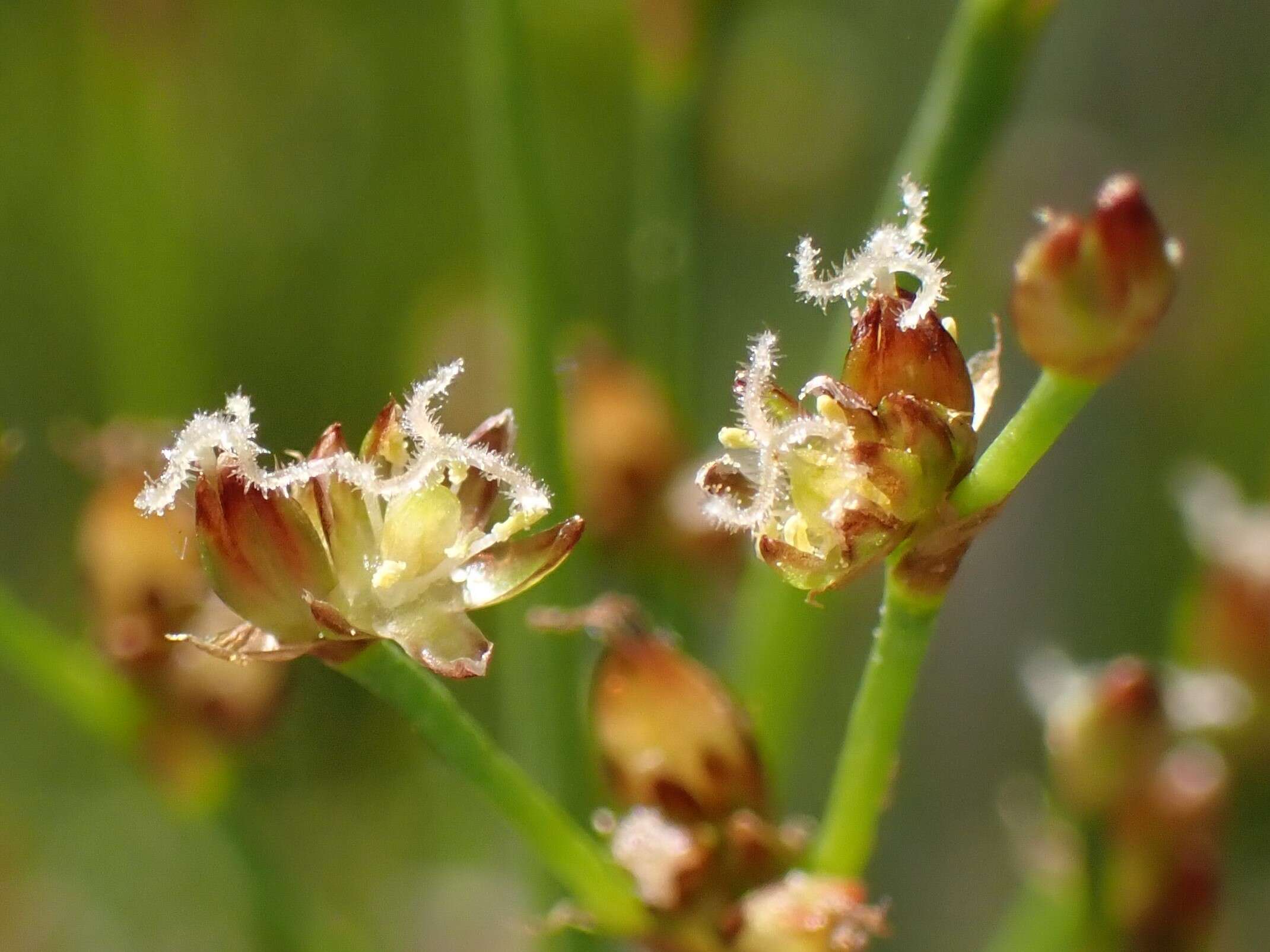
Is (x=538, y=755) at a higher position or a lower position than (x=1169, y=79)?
lower

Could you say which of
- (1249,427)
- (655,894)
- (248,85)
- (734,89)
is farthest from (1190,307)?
(655,894)

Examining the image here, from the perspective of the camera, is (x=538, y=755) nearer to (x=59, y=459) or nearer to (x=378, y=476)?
(x=378, y=476)

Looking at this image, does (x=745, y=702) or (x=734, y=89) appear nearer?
(x=745, y=702)

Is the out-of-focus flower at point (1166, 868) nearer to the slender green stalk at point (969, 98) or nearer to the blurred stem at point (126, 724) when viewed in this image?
the slender green stalk at point (969, 98)

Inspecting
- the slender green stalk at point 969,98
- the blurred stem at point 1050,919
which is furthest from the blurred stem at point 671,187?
the blurred stem at point 1050,919

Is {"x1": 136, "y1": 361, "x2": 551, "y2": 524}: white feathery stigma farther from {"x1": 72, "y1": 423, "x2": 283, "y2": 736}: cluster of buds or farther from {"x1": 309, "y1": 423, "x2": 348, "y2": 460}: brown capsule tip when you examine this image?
{"x1": 72, "y1": 423, "x2": 283, "y2": 736}: cluster of buds

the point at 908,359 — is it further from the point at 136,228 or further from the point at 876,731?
the point at 136,228

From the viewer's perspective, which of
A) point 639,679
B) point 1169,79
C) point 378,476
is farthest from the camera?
point 1169,79
